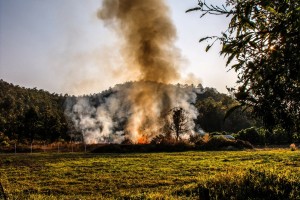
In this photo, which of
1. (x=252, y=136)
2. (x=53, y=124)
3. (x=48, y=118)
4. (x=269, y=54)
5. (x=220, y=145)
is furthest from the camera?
(x=48, y=118)

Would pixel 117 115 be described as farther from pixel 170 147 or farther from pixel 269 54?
pixel 269 54

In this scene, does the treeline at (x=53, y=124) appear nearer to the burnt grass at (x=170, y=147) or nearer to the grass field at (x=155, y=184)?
the burnt grass at (x=170, y=147)

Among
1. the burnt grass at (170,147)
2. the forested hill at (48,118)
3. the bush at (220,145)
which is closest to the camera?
the burnt grass at (170,147)

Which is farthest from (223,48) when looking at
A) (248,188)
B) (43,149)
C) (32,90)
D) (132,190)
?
(32,90)

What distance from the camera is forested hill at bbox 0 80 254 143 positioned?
73.8 metres

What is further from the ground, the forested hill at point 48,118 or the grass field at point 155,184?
the forested hill at point 48,118

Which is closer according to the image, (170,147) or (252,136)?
(170,147)

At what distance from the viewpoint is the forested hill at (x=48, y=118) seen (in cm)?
7385

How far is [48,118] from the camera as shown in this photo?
78.1 meters

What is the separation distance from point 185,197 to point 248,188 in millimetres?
2178

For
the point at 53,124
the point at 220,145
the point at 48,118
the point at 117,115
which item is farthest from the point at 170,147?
the point at 117,115

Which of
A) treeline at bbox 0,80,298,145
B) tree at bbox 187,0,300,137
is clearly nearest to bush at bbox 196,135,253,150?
treeline at bbox 0,80,298,145

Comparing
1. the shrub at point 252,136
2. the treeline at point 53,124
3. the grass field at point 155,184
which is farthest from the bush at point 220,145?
the grass field at point 155,184

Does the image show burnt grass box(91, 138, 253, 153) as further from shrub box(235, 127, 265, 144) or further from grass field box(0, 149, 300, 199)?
grass field box(0, 149, 300, 199)
